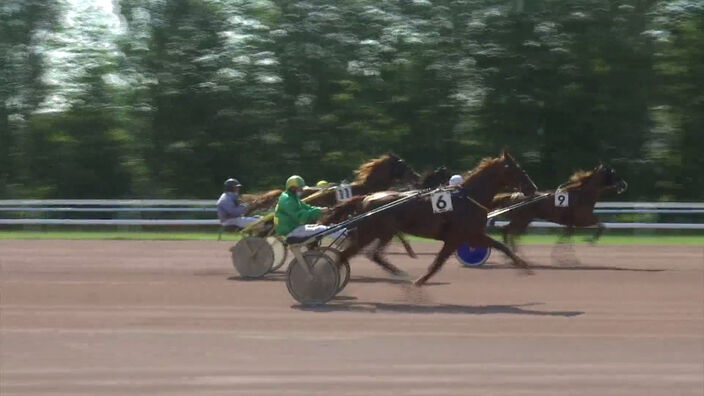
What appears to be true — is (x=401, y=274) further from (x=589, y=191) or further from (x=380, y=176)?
(x=589, y=191)

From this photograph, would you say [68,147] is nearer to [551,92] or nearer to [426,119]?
[426,119]

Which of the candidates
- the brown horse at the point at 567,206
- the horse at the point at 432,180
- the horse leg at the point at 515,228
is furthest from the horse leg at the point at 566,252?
the horse at the point at 432,180

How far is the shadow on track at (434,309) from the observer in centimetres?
1162

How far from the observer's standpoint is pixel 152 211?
90.5 feet

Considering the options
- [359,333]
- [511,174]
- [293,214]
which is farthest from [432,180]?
[359,333]

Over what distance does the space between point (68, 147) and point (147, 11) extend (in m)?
4.55

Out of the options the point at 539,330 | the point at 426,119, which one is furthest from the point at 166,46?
the point at 539,330

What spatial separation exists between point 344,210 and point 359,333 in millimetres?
4085

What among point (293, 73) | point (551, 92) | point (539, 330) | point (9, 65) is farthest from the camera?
point (9, 65)

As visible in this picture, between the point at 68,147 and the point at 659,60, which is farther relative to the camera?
the point at 68,147

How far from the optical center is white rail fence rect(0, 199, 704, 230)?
989 inches

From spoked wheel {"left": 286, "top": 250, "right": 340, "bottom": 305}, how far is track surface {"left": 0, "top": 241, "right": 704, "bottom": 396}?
21cm

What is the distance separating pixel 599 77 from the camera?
31.2 m

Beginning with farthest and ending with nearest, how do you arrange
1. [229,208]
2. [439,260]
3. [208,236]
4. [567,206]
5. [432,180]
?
[208,236] < [567,206] < [229,208] < [432,180] < [439,260]
